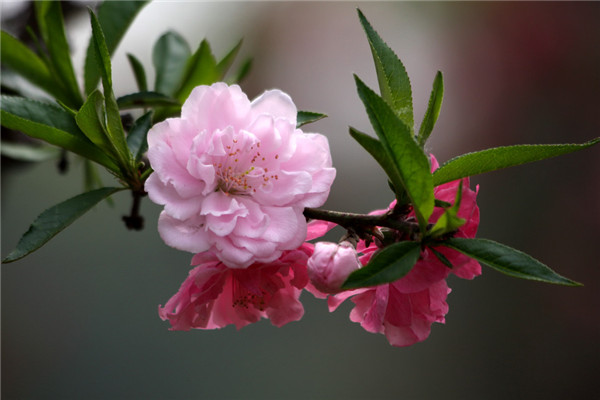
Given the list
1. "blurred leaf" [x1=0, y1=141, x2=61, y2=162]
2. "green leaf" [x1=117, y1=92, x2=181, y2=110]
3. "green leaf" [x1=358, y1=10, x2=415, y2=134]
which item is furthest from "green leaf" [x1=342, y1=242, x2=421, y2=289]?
"blurred leaf" [x1=0, y1=141, x2=61, y2=162]

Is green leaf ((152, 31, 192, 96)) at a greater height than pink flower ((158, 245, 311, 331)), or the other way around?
green leaf ((152, 31, 192, 96))

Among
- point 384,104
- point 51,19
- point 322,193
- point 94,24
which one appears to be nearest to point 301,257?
point 322,193

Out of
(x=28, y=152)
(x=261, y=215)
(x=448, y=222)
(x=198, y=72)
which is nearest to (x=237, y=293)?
(x=261, y=215)

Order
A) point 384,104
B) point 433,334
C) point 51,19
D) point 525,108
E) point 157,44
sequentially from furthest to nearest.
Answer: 1. point 525,108
2. point 433,334
3. point 157,44
4. point 51,19
5. point 384,104

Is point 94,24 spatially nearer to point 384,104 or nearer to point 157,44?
point 384,104

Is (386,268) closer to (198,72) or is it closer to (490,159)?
(490,159)

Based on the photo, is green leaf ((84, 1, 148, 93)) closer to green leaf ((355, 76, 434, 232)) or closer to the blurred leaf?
the blurred leaf
